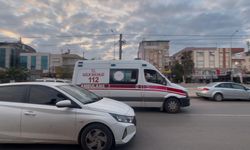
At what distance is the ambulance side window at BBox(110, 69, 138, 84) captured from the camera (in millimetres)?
12117

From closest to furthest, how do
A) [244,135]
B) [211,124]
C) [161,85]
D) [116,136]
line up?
[116,136]
[244,135]
[211,124]
[161,85]

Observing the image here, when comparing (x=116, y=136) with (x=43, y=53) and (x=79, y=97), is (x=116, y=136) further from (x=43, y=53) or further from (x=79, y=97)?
(x=43, y=53)

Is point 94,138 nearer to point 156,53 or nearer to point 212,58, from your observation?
point 156,53

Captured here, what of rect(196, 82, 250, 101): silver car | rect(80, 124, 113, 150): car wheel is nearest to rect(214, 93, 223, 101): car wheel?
rect(196, 82, 250, 101): silver car

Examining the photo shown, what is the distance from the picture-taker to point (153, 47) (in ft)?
299

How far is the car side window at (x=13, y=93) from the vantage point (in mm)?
6055

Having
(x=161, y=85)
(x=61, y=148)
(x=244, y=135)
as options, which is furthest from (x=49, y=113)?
(x=161, y=85)

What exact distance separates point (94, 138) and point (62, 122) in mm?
763

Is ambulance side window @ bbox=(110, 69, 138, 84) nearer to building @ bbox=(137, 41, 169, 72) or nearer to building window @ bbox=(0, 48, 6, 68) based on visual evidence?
building @ bbox=(137, 41, 169, 72)

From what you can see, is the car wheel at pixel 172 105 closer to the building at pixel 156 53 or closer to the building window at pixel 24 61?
the building at pixel 156 53

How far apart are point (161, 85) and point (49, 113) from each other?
699 centimetres

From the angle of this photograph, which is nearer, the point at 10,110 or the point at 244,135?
the point at 10,110

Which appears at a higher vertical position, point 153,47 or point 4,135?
point 153,47

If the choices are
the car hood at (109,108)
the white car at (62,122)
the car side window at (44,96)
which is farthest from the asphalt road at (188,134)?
the car side window at (44,96)
